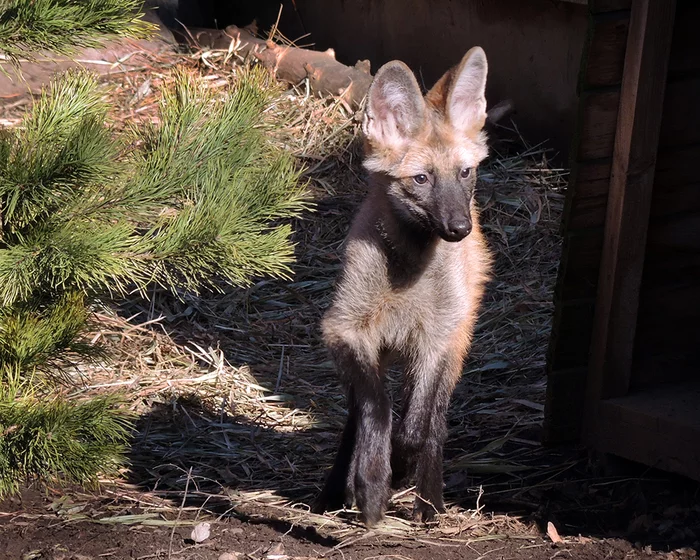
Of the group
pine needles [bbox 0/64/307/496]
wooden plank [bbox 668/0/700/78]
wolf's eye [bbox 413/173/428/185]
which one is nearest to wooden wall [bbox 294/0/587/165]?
wooden plank [bbox 668/0/700/78]

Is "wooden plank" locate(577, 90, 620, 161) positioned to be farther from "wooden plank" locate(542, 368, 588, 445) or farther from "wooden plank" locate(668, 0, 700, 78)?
"wooden plank" locate(542, 368, 588, 445)

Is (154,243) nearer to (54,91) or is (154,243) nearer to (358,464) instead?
(54,91)

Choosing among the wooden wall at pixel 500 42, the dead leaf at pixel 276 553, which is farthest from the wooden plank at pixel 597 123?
the wooden wall at pixel 500 42

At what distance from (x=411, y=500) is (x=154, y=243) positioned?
5.19ft

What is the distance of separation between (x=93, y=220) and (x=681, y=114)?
2330mm

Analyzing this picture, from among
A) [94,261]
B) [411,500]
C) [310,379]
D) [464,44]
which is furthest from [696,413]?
[464,44]

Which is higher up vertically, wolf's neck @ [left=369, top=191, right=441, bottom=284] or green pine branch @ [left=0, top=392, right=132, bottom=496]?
wolf's neck @ [left=369, top=191, right=441, bottom=284]

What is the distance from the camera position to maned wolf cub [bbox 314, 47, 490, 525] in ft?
11.5

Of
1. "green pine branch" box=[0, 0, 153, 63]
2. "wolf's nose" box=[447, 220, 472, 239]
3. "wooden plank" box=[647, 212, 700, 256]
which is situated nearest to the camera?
"green pine branch" box=[0, 0, 153, 63]

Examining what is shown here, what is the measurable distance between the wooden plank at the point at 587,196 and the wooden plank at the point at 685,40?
46 cm

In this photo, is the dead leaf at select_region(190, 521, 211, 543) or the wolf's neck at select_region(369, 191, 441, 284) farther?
the wolf's neck at select_region(369, 191, 441, 284)

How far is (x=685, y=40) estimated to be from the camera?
146 inches

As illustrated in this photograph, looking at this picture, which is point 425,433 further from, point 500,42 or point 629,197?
point 500,42

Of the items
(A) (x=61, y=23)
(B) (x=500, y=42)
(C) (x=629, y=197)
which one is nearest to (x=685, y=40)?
(C) (x=629, y=197)
